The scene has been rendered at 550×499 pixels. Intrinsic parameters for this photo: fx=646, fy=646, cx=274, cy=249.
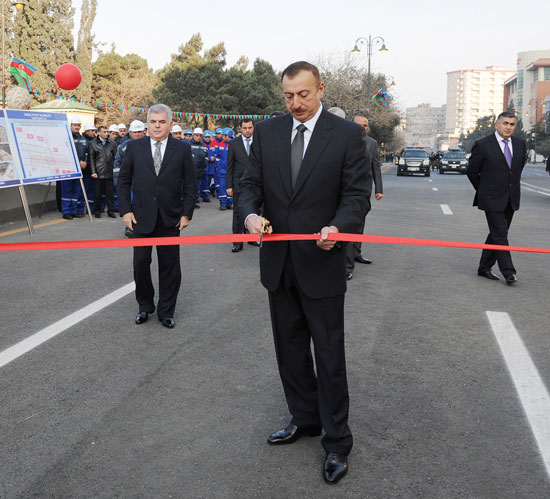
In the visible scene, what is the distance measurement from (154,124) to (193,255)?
12.4ft

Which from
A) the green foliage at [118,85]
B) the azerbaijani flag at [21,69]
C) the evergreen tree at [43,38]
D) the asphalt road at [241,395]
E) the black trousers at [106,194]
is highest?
the evergreen tree at [43,38]

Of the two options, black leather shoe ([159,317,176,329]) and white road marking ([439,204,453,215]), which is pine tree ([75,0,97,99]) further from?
black leather shoe ([159,317,176,329])

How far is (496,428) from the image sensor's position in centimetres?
364

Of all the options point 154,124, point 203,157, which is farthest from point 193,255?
point 203,157

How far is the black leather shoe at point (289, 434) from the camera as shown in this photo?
3.41 metres

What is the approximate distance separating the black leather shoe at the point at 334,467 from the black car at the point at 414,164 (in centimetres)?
3693

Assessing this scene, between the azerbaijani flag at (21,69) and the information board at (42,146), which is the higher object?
the azerbaijani flag at (21,69)

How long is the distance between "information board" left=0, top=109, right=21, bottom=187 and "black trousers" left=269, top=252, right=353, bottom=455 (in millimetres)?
8530

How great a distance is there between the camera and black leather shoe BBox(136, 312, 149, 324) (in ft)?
18.7

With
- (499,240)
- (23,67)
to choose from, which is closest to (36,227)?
(499,240)

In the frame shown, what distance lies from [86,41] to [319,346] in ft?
187

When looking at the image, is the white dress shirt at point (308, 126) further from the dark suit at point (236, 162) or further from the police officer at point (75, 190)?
the police officer at point (75, 190)

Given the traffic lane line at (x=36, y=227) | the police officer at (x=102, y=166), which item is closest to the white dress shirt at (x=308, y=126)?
the traffic lane line at (x=36, y=227)

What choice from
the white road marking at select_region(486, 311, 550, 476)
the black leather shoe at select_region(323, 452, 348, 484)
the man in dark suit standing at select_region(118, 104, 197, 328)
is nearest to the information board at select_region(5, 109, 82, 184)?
the man in dark suit standing at select_region(118, 104, 197, 328)
